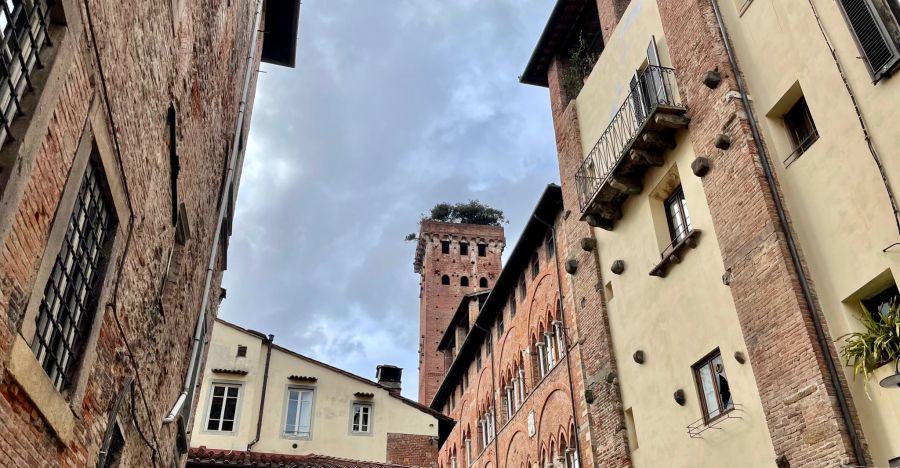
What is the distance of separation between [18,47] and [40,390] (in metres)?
2.23

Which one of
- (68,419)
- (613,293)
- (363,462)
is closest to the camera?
(68,419)

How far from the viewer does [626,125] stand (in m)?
13.6

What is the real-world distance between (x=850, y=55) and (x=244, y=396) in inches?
685

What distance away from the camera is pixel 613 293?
552 inches

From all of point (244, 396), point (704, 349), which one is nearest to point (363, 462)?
point (244, 396)

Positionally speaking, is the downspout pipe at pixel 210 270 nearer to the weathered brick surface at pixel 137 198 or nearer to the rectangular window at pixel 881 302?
the weathered brick surface at pixel 137 198

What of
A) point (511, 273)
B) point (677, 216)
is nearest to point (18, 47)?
point (677, 216)

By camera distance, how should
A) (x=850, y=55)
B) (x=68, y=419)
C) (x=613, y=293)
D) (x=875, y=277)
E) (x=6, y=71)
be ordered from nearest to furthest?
(x=6, y=71) < (x=68, y=419) < (x=875, y=277) < (x=850, y=55) < (x=613, y=293)

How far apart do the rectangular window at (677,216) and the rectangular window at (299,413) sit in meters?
12.5

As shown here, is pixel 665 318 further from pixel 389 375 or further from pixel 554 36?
pixel 389 375

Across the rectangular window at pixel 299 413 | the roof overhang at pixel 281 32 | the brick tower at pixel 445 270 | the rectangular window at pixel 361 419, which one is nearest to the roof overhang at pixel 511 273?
the rectangular window at pixel 361 419

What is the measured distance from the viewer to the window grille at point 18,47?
3.80 meters

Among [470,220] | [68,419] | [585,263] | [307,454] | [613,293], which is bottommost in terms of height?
[68,419]

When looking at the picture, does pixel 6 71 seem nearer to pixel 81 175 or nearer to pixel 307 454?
pixel 81 175
